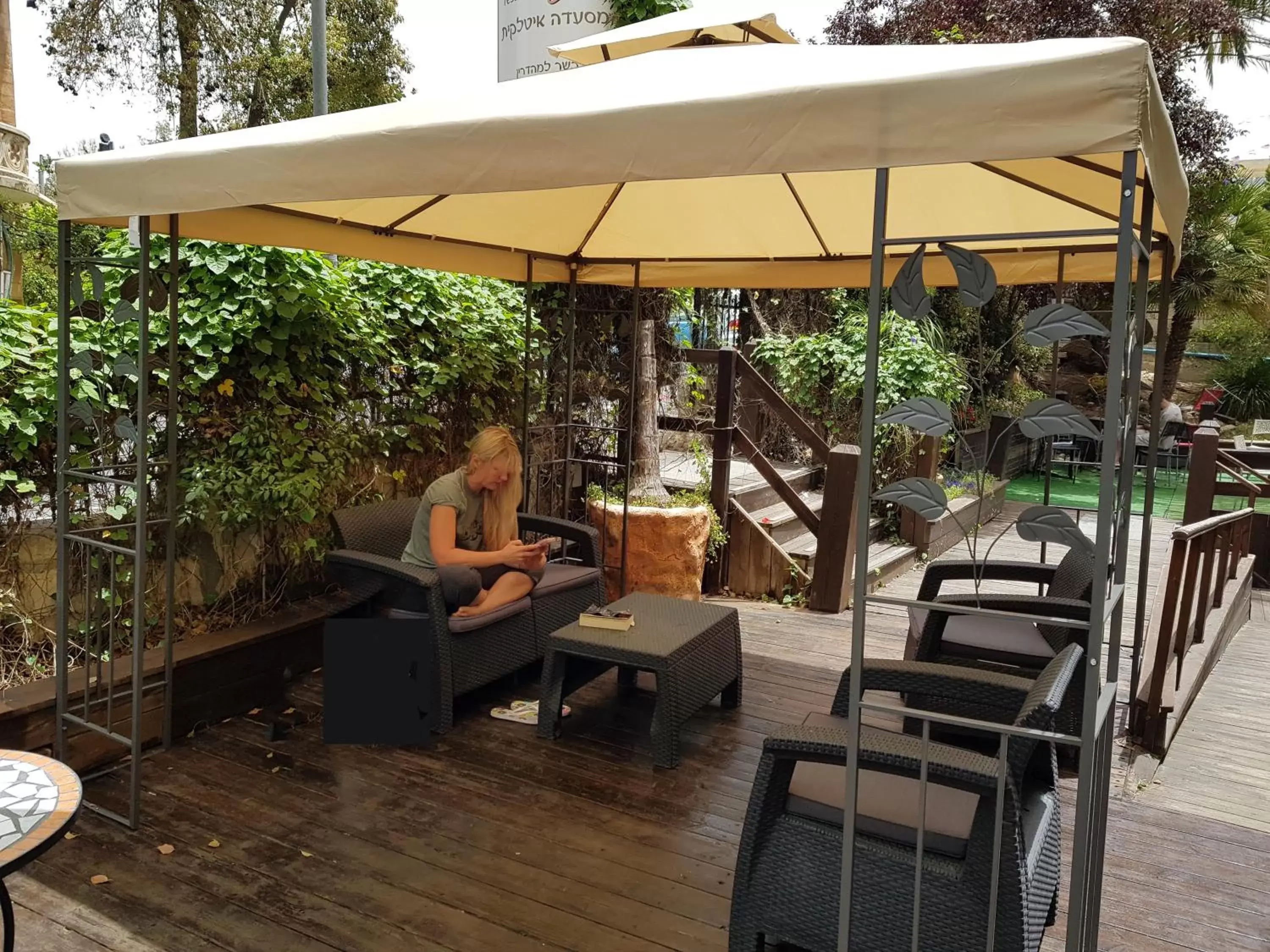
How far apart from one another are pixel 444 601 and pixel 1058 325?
2.70m

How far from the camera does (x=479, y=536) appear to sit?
411 cm

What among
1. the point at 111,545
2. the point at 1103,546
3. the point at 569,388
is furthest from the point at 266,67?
the point at 1103,546

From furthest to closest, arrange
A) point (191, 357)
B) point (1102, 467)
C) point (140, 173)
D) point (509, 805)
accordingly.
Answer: point (191, 357), point (509, 805), point (140, 173), point (1102, 467)

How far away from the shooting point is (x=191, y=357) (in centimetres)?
379

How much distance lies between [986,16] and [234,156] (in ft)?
40.7

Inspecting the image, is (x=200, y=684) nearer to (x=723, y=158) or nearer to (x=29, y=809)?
(x=29, y=809)

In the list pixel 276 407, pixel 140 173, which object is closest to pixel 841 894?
pixel 140 173

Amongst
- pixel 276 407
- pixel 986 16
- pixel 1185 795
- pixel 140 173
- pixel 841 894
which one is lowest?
pixel 1185 795

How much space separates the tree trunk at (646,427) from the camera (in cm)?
635

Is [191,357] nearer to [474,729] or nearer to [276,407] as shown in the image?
[276,407]

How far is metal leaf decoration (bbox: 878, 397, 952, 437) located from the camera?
5.92 feet

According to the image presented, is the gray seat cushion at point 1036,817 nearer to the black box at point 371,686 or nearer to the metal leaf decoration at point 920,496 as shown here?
the metal leaf decoration at point 920,496

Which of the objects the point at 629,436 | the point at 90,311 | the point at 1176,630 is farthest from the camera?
the point at 629,436

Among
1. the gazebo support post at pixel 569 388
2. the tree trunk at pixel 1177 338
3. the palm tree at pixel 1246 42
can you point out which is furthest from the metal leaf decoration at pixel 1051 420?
the tree trunk at pixel 1177 338
